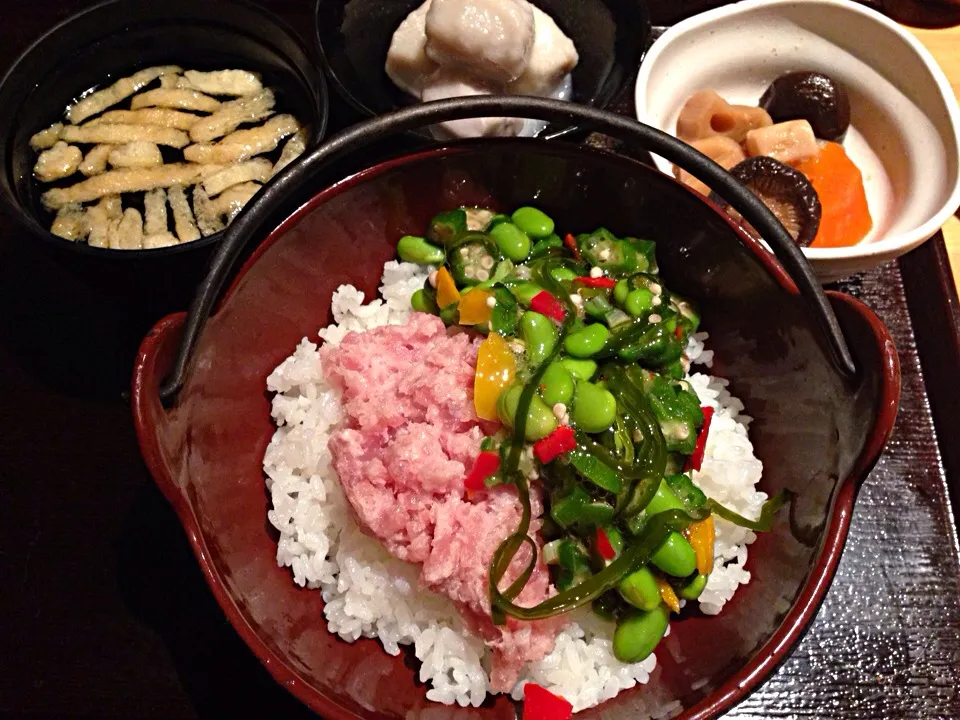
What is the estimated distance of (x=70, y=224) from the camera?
7.04 feet

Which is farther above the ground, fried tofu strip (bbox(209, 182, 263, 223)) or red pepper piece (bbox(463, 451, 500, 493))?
fried tofu strip (bbox(209, 182, 263, 223))

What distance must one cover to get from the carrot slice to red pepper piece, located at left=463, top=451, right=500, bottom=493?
1.35 m

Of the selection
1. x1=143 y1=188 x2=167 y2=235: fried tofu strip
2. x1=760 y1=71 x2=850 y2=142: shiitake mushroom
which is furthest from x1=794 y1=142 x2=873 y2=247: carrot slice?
x1=143 y1=188 x2=167 y2=235: fried tofu strip

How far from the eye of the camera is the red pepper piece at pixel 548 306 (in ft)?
5.78

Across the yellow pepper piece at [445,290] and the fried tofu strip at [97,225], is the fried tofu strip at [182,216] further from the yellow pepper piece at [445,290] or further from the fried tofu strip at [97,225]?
the yellow pepper piece at [445,290]

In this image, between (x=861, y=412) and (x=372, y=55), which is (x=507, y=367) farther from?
(x=372, y=55)

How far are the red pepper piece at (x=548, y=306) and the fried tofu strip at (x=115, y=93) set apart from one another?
1648 millimetres

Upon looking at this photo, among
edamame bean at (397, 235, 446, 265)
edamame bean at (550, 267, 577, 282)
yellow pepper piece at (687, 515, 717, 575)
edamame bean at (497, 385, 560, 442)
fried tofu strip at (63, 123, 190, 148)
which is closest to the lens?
edamame bean at (497, 385, 560, 442)

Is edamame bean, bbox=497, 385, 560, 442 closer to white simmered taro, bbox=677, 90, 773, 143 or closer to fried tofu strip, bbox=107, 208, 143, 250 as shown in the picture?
fried tofu strip, bbox=107, 208, 143, 250

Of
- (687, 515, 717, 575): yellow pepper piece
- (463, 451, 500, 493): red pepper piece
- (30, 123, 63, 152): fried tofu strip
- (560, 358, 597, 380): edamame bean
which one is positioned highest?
(30, 123, 63, 152): fried tofu strip

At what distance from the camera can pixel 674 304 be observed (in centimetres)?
197

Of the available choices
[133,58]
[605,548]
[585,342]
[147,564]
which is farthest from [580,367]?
[133,58]

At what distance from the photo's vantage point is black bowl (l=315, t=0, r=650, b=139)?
7.85 feet

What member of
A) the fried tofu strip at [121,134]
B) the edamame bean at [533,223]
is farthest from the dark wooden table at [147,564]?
the edamame bean at [533,223]
